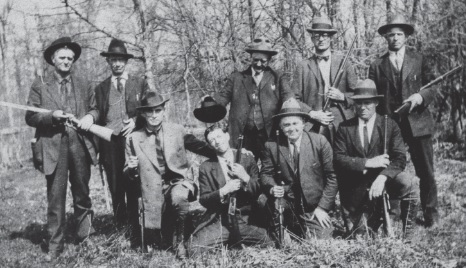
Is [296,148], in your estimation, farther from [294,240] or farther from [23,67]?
[23,67]

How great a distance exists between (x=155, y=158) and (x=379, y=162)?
255cm

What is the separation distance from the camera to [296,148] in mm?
5262

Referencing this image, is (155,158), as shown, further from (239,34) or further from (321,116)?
(239,34)

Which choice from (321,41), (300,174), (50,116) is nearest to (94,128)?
(50,116)

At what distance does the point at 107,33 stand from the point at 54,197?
6.77m

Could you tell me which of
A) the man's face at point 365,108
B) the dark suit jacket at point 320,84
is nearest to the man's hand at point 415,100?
the man's face at point 365,108

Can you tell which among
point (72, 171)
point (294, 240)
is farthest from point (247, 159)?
point (72, 171)

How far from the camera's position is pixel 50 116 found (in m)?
5.49

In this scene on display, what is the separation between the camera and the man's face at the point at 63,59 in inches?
222

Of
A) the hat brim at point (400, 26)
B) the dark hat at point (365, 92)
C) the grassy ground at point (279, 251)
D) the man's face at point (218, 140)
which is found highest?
the hat brim at point (400, 26)

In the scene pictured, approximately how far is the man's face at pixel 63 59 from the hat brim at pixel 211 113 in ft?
5.47

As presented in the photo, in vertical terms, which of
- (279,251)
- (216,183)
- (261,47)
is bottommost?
(279,251)

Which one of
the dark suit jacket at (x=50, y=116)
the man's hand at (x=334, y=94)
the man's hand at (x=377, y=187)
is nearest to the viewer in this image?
the man's hand at (x=377, y=187)

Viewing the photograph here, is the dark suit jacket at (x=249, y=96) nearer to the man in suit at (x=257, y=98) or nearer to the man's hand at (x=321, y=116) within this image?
the man in suit at (x=257, y=98)
